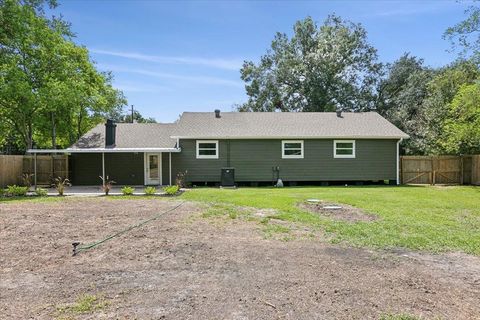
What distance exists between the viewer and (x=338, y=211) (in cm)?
885

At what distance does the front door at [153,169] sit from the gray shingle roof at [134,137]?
0.67 m

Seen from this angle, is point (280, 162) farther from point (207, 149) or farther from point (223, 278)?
point (223, 278)

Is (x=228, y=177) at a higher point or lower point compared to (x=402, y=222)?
higher

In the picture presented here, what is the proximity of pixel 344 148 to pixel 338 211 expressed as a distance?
905 centimetres

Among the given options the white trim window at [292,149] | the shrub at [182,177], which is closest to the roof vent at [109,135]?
the shrub at [182,177]

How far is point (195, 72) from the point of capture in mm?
27438

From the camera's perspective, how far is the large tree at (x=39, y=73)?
17172 mm

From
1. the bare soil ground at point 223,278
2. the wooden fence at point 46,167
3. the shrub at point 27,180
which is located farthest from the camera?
the wooden fence at point 46,167

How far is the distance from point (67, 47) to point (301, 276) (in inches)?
923

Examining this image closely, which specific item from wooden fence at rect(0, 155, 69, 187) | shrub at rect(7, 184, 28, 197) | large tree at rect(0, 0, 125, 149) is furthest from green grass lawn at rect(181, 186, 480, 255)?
large tree at rect(0, 0, 125, 149)

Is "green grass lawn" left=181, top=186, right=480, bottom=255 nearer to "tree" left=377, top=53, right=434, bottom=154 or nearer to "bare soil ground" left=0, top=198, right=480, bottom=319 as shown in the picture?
"bare soil ground" left=0, top=198, right=480, bottom=319

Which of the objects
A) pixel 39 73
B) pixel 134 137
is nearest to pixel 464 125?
pixel 134 137

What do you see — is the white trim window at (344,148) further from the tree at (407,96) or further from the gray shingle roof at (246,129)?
the tree at (407,96)

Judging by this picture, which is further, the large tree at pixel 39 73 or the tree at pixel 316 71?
the tree at pixel 316 71
